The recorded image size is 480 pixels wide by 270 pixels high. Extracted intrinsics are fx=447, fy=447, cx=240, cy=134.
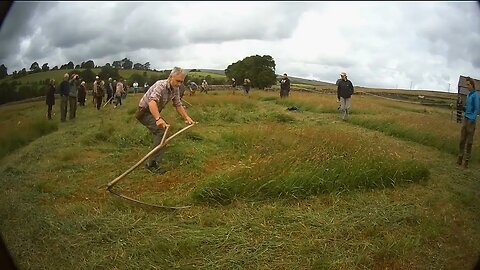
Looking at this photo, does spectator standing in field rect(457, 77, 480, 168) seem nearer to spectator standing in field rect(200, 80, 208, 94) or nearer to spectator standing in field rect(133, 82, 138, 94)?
spectator standing in field rect(200, 80, 208, 94)

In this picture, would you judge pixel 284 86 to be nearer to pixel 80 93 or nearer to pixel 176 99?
pixel 176 99

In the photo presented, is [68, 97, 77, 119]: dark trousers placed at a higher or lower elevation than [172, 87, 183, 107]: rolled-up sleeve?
lower

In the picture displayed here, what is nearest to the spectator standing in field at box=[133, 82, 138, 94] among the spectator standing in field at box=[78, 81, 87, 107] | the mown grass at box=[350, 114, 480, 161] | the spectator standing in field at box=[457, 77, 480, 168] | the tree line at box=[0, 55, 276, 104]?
the tree line at box=[0, 55, 276, 104]

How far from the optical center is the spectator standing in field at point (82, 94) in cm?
253

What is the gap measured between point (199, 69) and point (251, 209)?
3.27 feet

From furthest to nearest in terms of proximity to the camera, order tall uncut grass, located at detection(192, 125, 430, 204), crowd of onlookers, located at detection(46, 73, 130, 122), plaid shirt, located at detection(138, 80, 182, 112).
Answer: tall uncut grass, located at detection(192, 125, 430, 204) < plaid shirt, located at detection(138, 80, 182, 112) < crowd of onlookers, located at detection(46, 73, 130, 122)

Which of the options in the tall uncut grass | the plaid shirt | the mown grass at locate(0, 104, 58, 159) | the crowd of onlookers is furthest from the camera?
the tall uncut grass

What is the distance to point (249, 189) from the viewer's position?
2.84 m

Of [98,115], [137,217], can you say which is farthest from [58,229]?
[98,115]

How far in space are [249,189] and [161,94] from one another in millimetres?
820

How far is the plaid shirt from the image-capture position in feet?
8.35

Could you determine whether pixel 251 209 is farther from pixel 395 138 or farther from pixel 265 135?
pixel 395 138

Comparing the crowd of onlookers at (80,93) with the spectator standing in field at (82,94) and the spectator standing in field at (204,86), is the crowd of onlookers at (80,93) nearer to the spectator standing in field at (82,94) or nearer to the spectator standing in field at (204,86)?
the spectator standing in field at (82,94)

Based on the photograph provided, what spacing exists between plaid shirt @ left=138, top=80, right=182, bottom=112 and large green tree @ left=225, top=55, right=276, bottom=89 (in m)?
0.34
